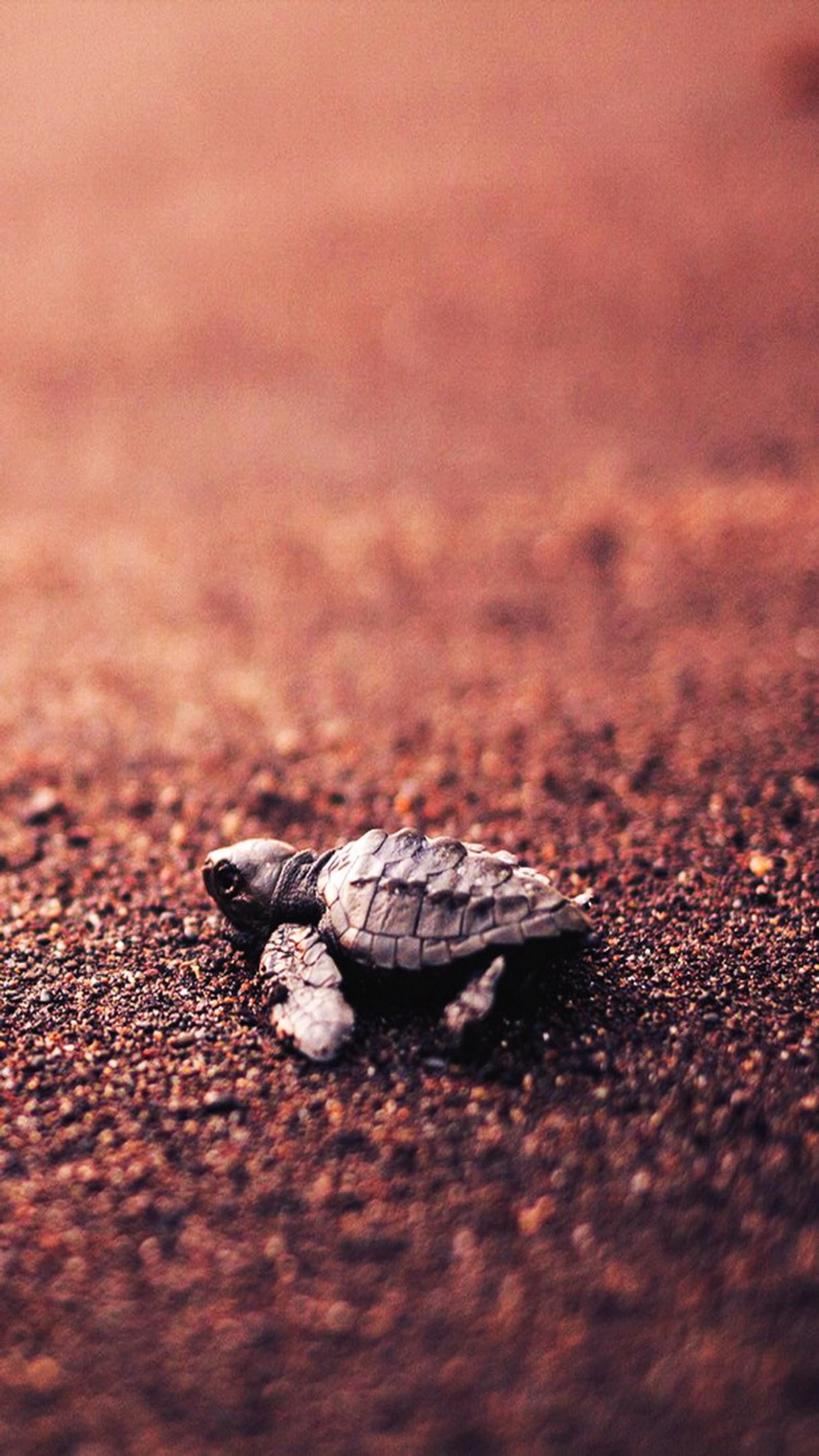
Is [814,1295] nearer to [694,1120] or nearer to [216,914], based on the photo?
[694,1120]

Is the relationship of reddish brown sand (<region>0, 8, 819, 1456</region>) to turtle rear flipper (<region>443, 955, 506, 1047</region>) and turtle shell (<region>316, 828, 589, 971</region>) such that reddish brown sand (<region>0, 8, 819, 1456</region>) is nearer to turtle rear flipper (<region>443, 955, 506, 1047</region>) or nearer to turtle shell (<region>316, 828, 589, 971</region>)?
turtle rear flipper (<region>443, 955, 506, 1047</region>)

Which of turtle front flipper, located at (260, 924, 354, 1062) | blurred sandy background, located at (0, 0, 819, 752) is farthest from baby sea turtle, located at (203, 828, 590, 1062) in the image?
blurred sandy background, located at (0, 0, 819, 752)

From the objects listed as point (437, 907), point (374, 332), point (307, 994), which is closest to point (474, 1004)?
point (437, 907)

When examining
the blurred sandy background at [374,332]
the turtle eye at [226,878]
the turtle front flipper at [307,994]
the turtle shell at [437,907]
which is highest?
the blurred sandy background at [374,332]

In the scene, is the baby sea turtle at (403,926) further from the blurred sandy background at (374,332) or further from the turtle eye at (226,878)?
the blurred sandy background at (374,332)

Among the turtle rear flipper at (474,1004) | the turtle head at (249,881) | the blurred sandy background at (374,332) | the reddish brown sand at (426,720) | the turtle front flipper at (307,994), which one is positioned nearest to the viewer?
the reddish brown sand at (426,720)

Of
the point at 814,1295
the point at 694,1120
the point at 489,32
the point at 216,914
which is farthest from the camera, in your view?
the point at 489,32

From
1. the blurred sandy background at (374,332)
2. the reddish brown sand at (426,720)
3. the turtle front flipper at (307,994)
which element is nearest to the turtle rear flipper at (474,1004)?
the reddish brown sand at (426,720)

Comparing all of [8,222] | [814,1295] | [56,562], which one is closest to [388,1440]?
[814,1295]
